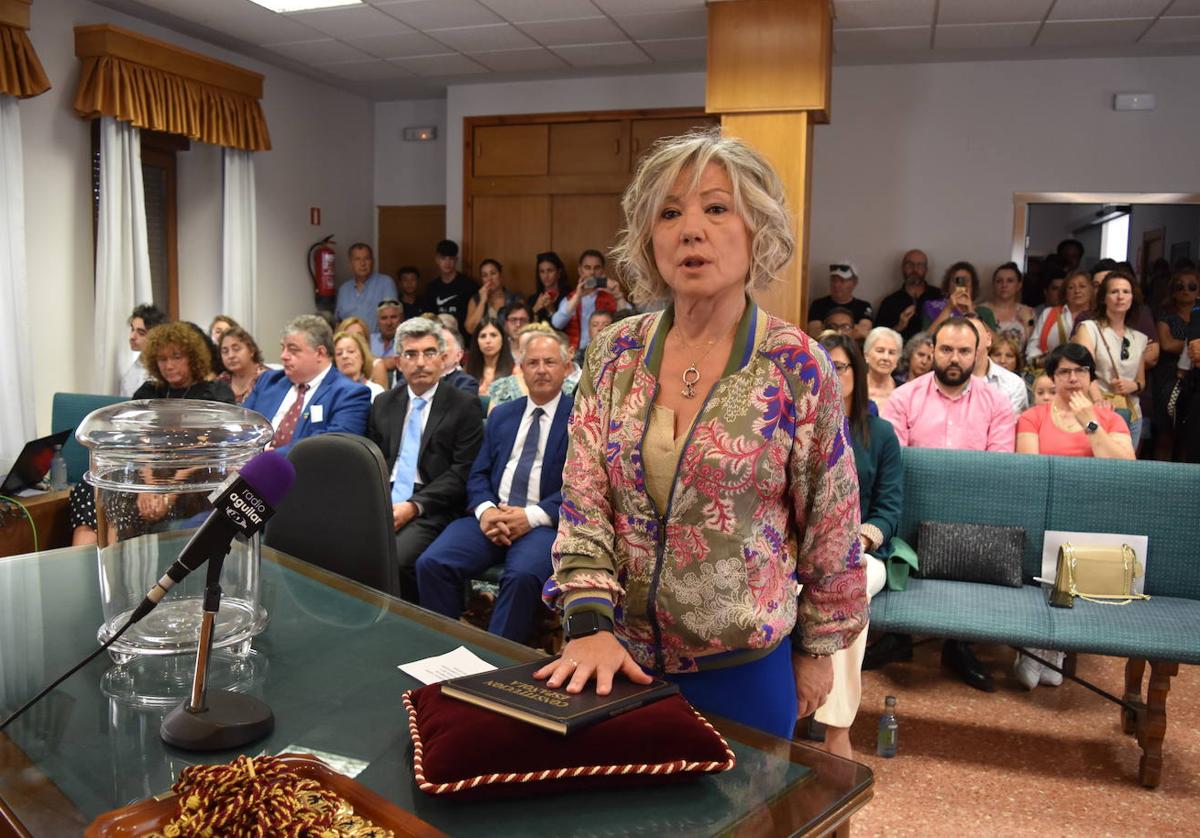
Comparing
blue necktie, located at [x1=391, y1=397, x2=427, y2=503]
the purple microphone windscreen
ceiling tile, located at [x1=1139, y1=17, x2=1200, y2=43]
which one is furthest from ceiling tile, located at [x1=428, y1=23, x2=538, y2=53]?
the purple microphone windscreen

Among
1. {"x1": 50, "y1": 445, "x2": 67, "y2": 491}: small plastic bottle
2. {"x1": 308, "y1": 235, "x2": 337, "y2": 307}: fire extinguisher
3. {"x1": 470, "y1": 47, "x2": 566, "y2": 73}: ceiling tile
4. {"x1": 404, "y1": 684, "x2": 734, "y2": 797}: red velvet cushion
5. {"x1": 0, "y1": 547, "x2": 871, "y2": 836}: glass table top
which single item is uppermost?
{"x1": 470, "y1": 47, "x2": 566, "y2": 73}: ceiling tile

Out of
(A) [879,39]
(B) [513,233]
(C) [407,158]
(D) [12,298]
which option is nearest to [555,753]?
(D) [12,298]

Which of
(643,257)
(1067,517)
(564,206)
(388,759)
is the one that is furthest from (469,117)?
(388,759)

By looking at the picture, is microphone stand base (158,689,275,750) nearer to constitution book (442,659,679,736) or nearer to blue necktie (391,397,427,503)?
constitution book (442,659,679,736)

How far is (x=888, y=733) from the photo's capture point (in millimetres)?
2842

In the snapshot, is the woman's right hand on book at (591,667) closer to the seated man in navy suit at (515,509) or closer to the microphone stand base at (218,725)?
the microphone stand base at (218,725)

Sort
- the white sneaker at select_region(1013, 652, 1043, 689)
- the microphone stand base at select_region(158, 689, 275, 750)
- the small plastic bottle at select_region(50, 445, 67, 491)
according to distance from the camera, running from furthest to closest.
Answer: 1. the small plastic bottle at select_region(50, 445, 67, 491)
2. the white sneaker at select_region(1013, 652, 1043, 689)
3. the microphone stand base at select_region(158, 689, 275, 750)

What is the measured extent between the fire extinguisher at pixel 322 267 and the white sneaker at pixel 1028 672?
20.2 feet

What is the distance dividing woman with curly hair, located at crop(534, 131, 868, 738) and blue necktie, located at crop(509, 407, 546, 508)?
2.04m

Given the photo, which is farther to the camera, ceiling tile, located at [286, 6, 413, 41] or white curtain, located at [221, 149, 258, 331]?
white curtain, located at [221, 149, 258, 331]

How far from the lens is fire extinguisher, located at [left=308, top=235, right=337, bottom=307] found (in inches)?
311

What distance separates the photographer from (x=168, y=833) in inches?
32.0

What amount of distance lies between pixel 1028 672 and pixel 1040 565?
1.35ft

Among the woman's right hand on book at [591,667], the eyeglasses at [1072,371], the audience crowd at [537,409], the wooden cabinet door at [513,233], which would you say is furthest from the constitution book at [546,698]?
the wooden cabinet door at [513,233]
